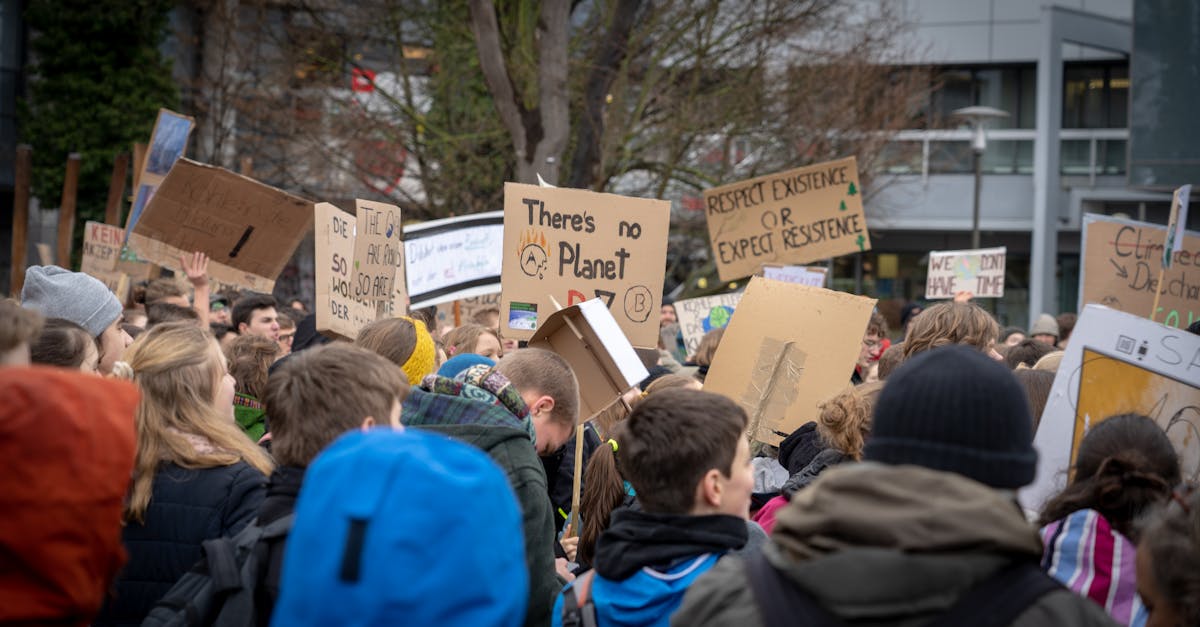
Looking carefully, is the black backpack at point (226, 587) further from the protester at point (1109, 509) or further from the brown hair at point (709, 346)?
the brown hair at point (709, 346)

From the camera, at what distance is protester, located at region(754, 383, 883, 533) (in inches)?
165

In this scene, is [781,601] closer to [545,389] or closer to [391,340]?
[545,389]

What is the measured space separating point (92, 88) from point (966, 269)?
17.3 meters

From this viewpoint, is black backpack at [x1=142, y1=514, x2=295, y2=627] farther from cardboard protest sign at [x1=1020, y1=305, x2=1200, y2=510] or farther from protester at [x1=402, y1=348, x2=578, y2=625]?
cardboard protest sign at [x1=1020, y1=305, x2=1200, y2=510]

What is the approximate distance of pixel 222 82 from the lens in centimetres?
1905

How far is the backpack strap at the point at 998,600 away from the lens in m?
1.92

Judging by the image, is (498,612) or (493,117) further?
(493,117)

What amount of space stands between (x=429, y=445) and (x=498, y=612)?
0.31 meters

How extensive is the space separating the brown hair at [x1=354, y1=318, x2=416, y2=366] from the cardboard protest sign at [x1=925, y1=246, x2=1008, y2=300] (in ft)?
25.5

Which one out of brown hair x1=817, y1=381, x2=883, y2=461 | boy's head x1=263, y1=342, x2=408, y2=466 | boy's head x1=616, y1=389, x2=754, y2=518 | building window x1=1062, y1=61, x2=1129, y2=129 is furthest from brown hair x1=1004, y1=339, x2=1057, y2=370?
building window x1=1062, y1=61, x2=1129, y2=129

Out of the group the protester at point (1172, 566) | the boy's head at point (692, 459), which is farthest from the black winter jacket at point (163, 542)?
the protester at point (1172, 566)

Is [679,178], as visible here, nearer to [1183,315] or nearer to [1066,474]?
[1183,315]

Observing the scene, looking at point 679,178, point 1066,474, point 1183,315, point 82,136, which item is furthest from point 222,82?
point 1066,474

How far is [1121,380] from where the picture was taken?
3.56 meters
